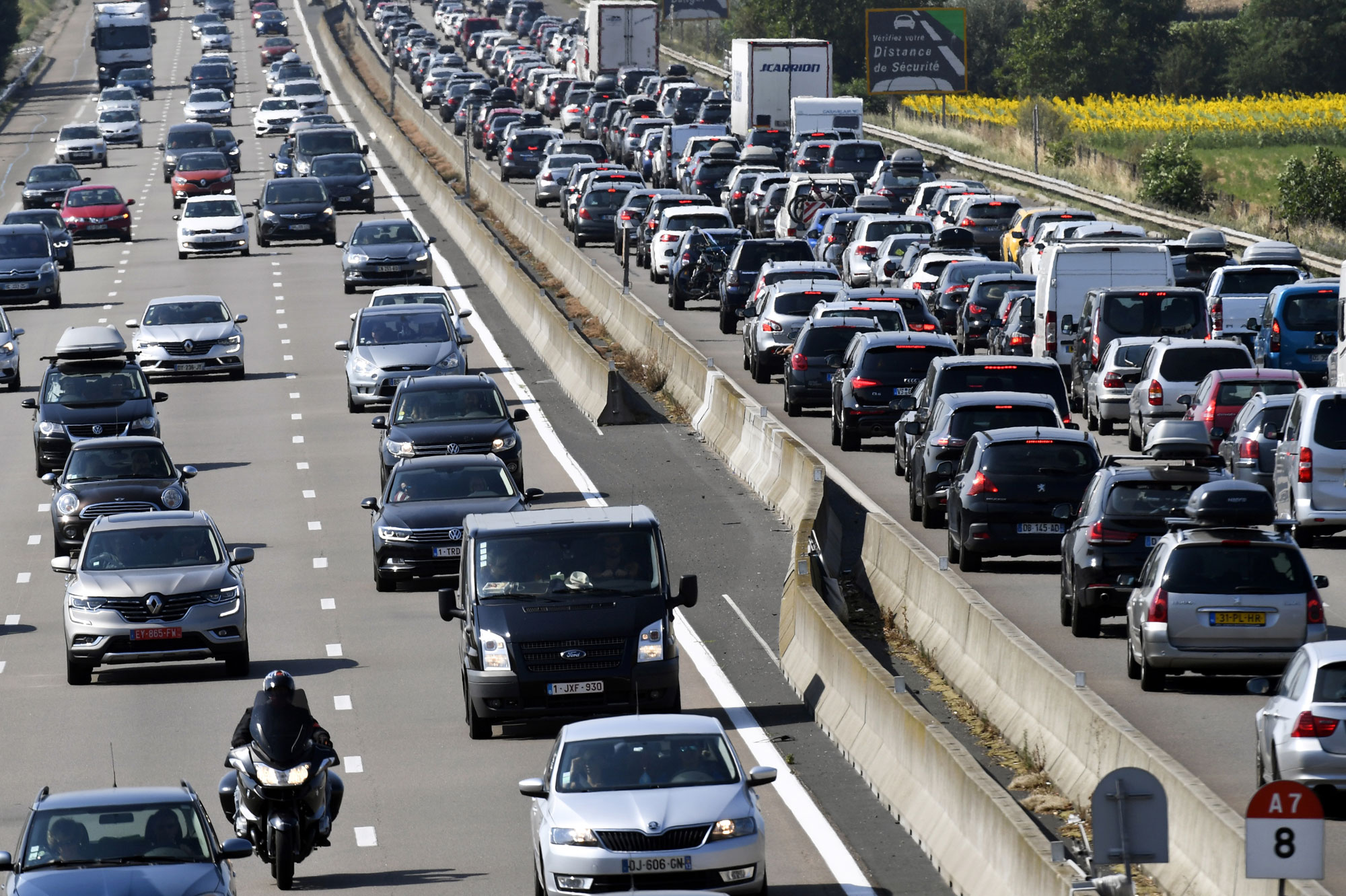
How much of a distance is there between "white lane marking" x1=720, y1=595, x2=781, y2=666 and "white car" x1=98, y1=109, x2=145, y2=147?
74.2 meters

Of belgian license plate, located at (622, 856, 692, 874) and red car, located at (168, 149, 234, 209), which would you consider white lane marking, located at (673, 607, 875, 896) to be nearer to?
belgian license plate, located at (622, 856, 692, 874)

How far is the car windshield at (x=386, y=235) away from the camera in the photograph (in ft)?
182

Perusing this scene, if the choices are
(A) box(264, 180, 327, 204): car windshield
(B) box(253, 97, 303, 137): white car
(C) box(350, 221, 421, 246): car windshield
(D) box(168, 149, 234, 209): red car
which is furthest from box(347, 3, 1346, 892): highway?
(B) box(253, 97, 303, 137): white car

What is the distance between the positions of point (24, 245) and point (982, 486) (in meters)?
35.8

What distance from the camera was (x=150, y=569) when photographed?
2364 cm

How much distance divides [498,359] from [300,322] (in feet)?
21.8

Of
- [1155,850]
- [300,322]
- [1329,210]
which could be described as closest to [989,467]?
[1155,850]

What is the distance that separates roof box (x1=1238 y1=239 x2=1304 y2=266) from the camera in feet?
143

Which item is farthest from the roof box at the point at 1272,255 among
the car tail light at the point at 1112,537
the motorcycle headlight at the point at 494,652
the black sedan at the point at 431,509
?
the motorcycle headlight at the point at 494,652

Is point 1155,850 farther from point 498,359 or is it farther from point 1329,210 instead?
point 1329,210

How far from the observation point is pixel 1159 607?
2003cm

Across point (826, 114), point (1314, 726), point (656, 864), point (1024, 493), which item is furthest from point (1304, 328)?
point (826, 114)

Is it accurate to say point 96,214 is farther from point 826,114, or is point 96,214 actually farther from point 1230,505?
point 1230,505

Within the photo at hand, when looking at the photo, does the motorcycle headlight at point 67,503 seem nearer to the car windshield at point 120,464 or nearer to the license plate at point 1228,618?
the car windshield at point 120,464
